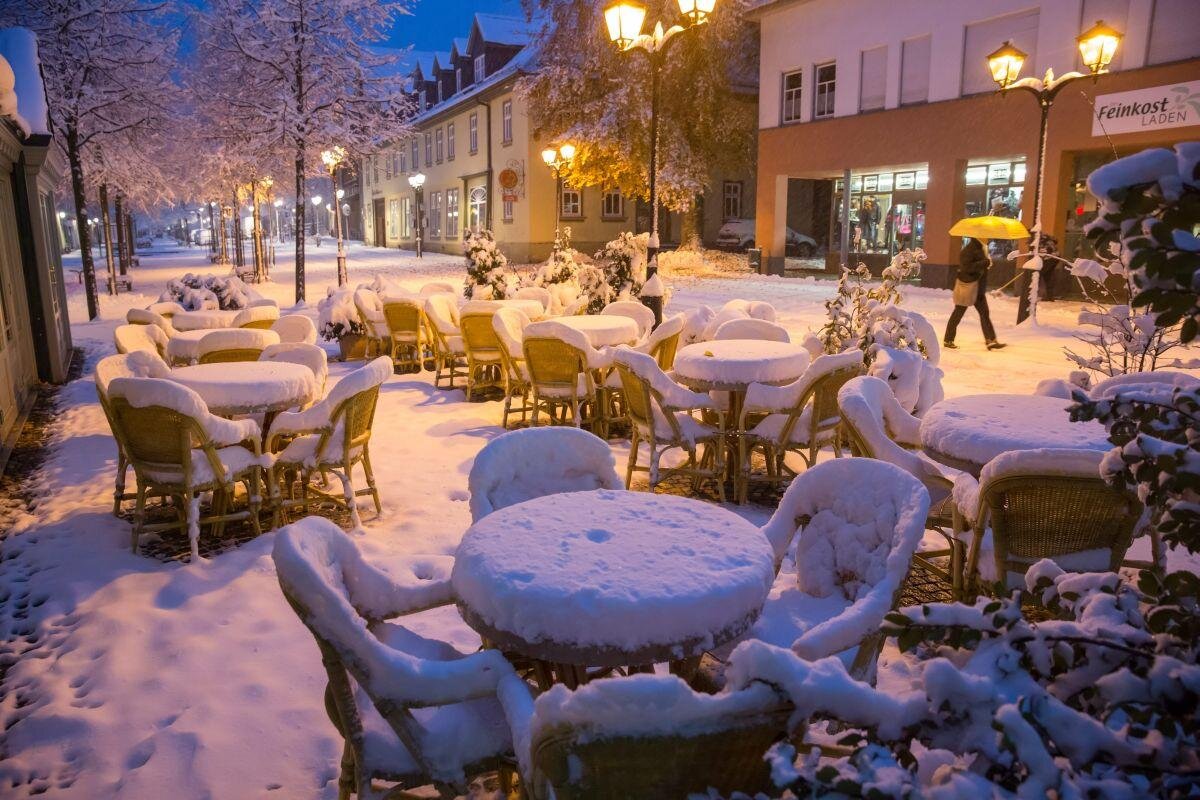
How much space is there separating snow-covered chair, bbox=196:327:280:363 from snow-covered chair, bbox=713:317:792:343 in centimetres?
379

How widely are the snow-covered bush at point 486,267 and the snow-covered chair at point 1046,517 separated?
9836 mm

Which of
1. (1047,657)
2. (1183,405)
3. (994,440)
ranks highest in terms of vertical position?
(1183,405)

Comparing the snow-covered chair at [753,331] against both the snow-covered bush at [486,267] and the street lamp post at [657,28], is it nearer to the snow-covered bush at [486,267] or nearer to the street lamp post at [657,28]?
the street lamp post at [657,28]

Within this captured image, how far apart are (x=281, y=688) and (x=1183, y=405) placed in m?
3.29

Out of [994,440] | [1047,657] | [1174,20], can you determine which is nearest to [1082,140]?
[1174,20]

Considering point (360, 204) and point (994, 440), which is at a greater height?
point (360, 204)

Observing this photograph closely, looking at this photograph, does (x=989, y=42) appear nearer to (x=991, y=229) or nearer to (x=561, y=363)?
(x=991, y=229)

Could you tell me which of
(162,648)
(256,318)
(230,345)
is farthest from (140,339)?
(162,648)

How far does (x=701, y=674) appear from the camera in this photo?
276cm

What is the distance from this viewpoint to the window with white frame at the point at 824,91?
2281 centimetres

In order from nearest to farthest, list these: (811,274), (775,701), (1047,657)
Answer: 1. (1047,657)
2. (775,701)
3. (811,274)

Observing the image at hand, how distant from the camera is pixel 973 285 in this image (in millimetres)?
11680

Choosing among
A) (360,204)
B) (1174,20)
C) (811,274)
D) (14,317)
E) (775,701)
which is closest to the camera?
(775,701)

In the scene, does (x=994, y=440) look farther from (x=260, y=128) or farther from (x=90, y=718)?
(x=260, y=128)
